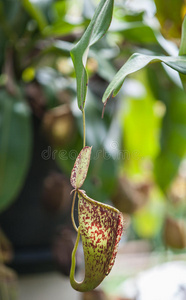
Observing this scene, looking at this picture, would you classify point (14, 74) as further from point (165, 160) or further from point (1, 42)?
point (165, 160)

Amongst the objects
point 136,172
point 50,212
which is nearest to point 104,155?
point 50,212

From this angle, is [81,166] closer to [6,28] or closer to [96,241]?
[96,241]

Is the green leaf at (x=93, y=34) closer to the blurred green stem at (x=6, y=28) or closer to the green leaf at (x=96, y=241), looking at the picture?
the green leaf at (x=96, y=241)

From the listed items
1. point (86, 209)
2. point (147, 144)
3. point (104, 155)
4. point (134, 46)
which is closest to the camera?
point (86, 209)

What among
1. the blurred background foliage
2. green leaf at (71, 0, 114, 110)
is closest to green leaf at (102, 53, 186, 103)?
green leaf at (71, 0, 114, 110)

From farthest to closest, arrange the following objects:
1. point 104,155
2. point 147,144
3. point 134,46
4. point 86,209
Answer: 1. point 147,144
2. point 134,46
3. point 104,155
4. point 86,209

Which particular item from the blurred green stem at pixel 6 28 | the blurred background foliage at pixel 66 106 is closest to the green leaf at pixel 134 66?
the blurred background foliage at pixel 66 106
